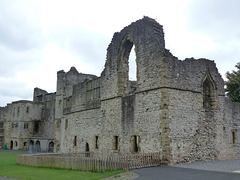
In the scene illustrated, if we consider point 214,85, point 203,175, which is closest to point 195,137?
point 214,85

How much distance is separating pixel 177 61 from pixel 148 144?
5.38 m

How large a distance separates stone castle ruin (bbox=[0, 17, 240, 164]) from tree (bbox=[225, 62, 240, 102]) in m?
9.92

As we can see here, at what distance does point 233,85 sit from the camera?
30906 mm

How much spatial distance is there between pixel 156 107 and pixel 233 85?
18413 mm

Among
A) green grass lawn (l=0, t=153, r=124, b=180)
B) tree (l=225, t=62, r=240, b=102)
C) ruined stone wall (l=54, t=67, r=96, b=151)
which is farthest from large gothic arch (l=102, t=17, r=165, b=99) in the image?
tree (l=225, t=62, r=240, b=102)

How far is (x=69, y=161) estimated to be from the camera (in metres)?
14.3

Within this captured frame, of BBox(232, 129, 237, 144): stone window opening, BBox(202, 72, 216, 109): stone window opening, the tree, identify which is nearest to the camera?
BBox(202, 72, 216, 109): stone window opening

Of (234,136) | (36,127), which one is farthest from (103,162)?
(36,127)

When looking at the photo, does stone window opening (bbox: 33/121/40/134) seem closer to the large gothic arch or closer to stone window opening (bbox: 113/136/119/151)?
the large gothic arch

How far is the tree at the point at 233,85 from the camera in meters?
30.4

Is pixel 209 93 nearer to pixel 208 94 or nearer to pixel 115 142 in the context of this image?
pixel 208 94

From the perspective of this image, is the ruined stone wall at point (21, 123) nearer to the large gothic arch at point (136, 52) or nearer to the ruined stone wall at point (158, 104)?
the ruined stone wall at point (158, 104)

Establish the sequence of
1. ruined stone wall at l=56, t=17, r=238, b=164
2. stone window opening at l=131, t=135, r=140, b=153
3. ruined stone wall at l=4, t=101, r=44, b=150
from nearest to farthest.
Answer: ruined stone wall at l=56, t=17, r=238, b=164
stone window opening at l=131, t=135, r=140, b=153
ruined stone wall at l=4, t=101, r=44, b=150

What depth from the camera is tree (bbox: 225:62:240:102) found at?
30.4 metres
